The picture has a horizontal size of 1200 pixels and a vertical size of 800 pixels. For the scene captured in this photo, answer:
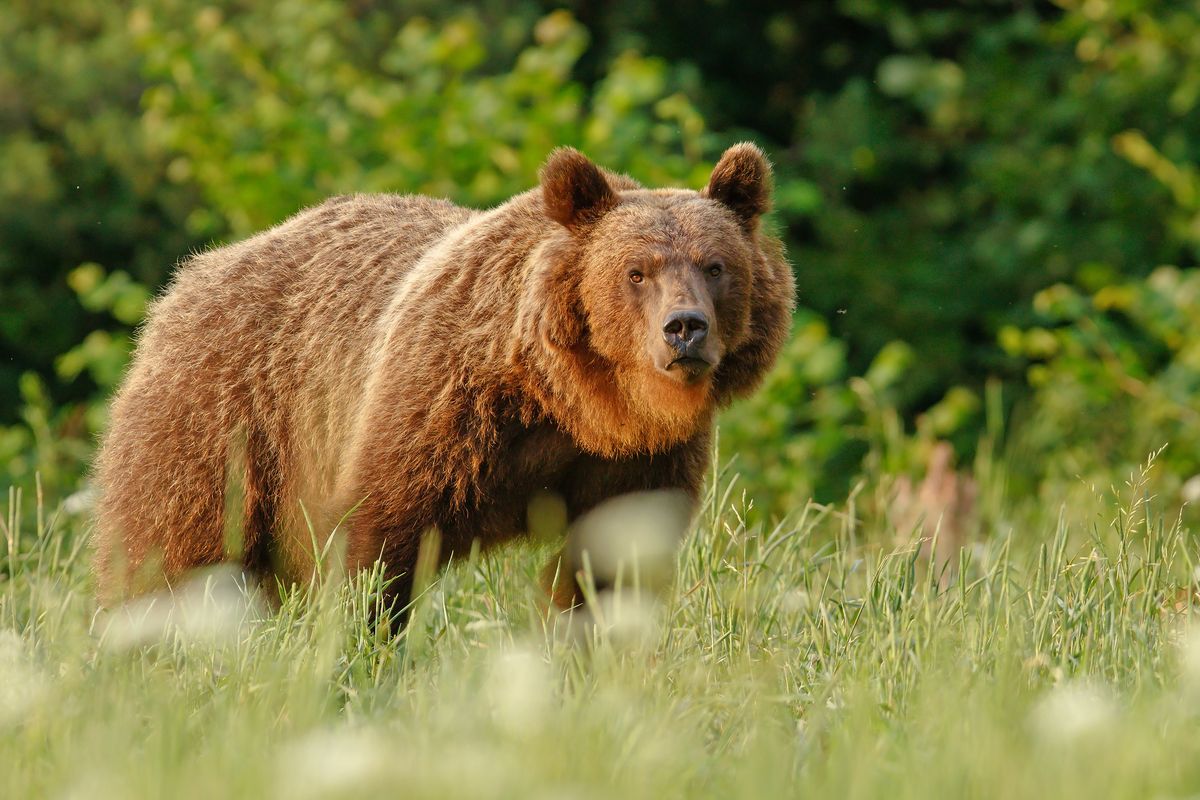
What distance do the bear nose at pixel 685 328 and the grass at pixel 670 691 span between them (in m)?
0.58

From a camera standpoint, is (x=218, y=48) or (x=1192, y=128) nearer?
(x=218, y=48)

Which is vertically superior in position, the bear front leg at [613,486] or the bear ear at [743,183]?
the bear ear at [743,183]

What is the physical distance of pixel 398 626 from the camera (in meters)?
4.40

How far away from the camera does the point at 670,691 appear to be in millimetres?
3570

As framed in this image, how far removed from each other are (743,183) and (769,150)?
7.79 m

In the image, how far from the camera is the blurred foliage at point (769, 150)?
873 cm

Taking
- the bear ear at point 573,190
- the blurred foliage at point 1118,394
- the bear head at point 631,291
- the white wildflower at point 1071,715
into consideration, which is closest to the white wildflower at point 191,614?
the bear head at point 631,291

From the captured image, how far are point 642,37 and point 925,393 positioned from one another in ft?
11.5

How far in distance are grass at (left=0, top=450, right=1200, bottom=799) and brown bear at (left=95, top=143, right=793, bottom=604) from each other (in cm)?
26

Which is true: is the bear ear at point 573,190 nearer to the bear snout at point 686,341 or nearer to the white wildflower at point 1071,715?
the bear snout at point 686,341

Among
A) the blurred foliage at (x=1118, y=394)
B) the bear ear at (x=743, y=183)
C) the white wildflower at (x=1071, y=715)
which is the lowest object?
the blurred foliage at (x=1118, y=394)

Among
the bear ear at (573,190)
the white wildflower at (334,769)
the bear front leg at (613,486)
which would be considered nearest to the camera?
the white wildflower at (334,769)

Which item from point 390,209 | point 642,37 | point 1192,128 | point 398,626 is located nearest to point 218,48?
point 642,37

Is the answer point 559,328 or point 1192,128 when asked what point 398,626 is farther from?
point 1192,128
